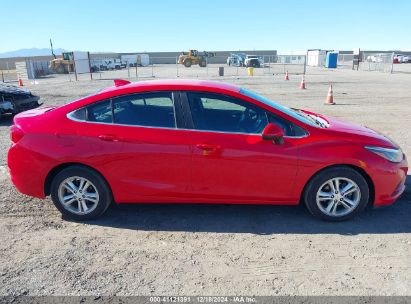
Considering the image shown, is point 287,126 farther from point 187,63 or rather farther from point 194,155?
point 187,63

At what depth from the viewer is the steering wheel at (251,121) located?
387 centimetres

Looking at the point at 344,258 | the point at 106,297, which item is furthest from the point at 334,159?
the point at 106,297

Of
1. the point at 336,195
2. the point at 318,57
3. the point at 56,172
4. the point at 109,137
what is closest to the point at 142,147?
the point at 109,137

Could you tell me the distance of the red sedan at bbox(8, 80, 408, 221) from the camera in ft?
12.5

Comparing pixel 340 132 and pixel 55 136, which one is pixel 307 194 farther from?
pixel 55 136

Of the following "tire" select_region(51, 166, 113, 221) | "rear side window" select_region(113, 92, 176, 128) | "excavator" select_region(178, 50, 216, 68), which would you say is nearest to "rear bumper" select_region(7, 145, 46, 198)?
"tire" select_region(51, 166, 113, 221)

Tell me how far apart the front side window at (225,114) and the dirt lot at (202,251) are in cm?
112

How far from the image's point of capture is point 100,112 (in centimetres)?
395

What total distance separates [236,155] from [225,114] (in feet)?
1.77

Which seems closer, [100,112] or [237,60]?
[100,112]

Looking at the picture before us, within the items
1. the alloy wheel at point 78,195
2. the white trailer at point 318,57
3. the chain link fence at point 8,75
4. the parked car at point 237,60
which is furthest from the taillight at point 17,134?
the white trailer at point 318,57

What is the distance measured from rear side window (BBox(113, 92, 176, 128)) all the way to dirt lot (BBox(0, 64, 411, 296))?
1177mm

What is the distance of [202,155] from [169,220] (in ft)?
3.11

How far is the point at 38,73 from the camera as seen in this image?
39.6 meters
